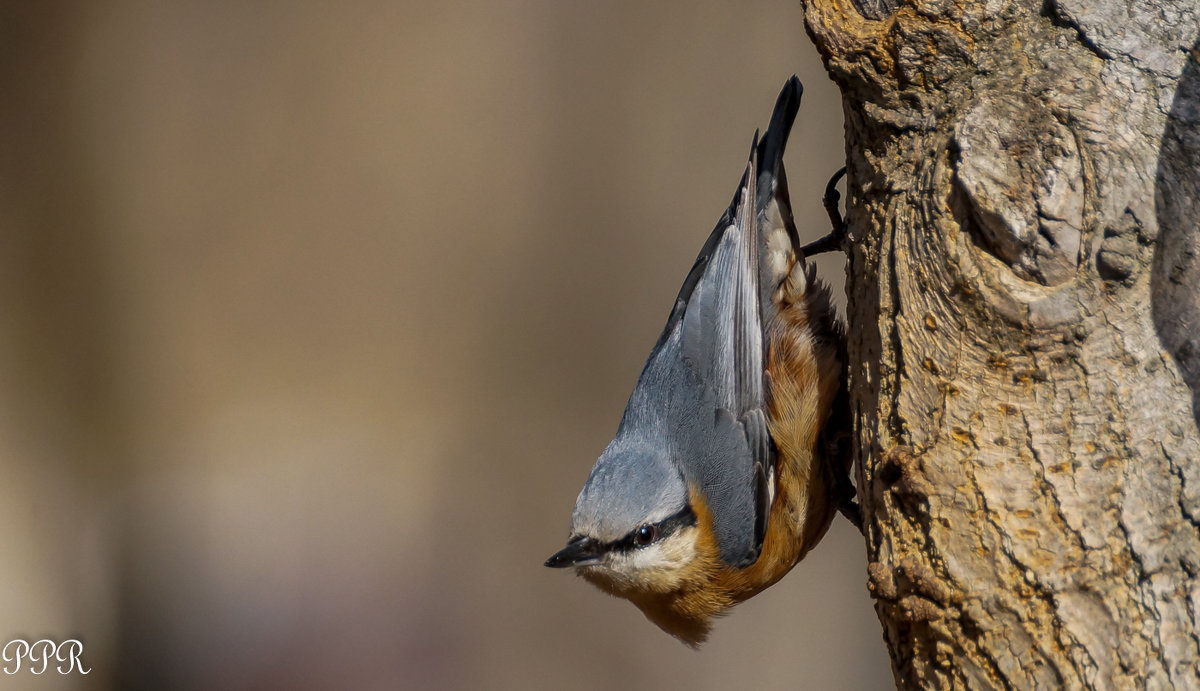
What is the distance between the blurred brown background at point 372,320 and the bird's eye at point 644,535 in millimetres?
2420

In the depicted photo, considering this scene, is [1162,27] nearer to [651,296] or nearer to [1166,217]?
[1166,217]

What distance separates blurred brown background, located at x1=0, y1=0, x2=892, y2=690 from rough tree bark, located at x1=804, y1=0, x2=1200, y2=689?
2950mm

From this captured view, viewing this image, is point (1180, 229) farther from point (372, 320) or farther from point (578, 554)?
point (372, 320)

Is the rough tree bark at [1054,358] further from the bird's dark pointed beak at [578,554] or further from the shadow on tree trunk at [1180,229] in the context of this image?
the bird's dark pointed beak at [578,554]

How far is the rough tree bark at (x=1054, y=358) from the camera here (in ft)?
4.55

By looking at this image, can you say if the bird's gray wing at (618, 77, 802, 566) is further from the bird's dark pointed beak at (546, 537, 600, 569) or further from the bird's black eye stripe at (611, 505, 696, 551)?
the bird's dark pointed beak at (546, 537, 600, 569)

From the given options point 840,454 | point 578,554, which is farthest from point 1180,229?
point 578,554

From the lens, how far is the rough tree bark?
1387 millimetres

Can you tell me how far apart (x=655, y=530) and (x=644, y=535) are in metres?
0.03


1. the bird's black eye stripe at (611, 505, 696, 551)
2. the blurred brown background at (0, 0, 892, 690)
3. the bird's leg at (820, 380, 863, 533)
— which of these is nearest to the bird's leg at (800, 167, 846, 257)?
the bird's leg at (820, 380, 863, 533)

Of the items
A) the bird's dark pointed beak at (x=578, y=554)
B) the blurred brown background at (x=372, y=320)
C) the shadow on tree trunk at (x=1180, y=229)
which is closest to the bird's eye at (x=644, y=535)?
the bird's dark pointed beak at (x=578, y=554)

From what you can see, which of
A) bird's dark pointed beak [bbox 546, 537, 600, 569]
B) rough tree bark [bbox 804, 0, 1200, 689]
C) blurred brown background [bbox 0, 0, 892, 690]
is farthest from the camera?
blurred brown background [bbox 0, 0, 892, 690]

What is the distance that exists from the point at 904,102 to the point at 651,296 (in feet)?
10.3

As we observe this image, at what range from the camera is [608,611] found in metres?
4.82
